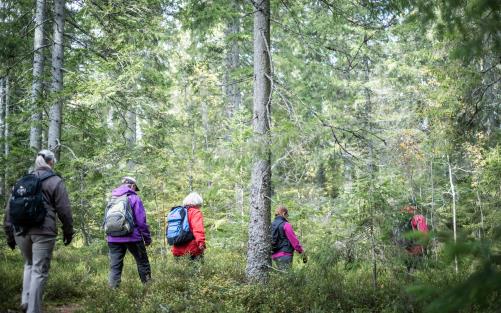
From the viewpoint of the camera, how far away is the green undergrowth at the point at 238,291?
5.75 m

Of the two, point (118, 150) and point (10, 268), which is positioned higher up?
point (118, 150)

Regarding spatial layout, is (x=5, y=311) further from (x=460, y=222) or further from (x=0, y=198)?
(x=460, y=222)

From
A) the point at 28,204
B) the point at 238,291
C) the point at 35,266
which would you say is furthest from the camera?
the point at 238,291

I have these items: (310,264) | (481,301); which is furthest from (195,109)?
(481,301)

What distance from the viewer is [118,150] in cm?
988

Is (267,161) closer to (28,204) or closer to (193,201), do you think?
(193,201)

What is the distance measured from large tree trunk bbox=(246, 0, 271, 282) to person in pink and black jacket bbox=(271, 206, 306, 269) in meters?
1.35

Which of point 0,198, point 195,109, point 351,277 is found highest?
point 195,109

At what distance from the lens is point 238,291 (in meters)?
6.25

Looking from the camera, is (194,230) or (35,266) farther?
(194,230)

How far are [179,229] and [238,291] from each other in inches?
80.9

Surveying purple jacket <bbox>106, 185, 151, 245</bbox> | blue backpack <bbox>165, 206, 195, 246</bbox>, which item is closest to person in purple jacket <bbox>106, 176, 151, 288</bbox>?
purple jacket <bbox>106, 185, 151, 245</bbox>

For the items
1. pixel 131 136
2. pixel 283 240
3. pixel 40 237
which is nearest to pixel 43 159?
pixel 40 237

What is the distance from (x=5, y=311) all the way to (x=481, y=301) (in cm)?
604
